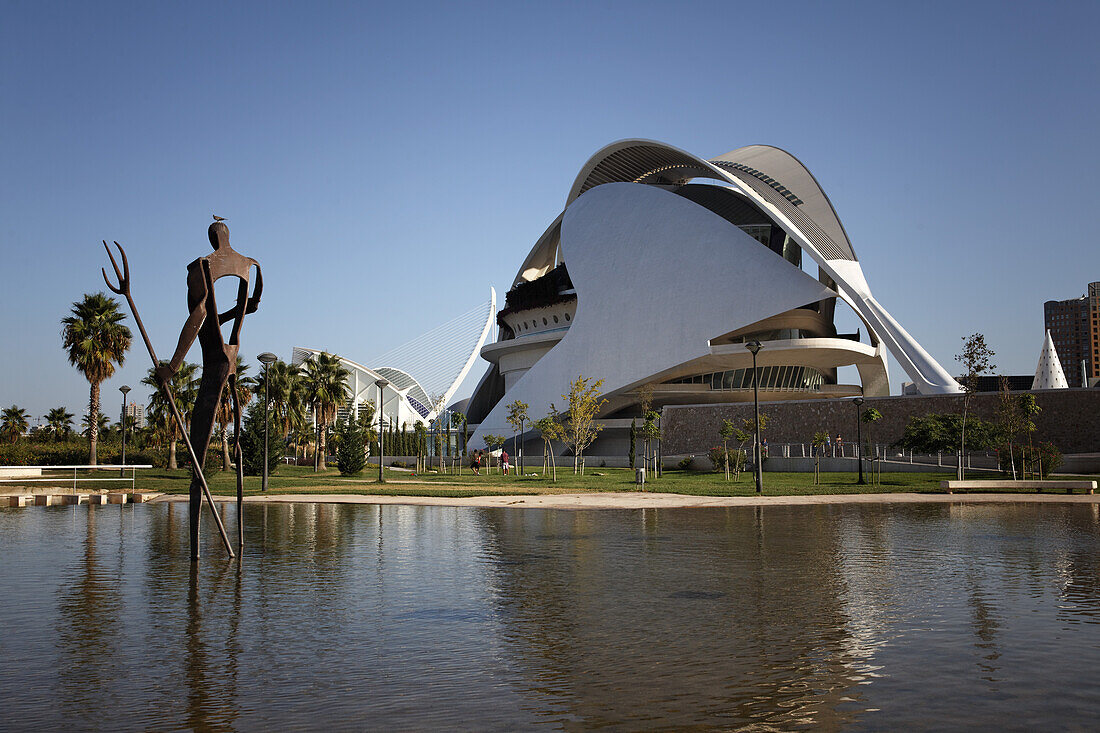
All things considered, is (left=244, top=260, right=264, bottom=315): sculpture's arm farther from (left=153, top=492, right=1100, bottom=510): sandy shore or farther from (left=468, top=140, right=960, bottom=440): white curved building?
(left=468, top=140, right=960, bottom=440): white curved building

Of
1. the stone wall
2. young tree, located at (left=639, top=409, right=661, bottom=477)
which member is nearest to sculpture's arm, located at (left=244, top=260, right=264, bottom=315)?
young tree, located at (left=639, top=409, right=661, bottom=477)

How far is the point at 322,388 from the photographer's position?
4953 centimetres

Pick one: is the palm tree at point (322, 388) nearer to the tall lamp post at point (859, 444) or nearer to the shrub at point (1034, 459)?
the tall lamp post at point (859, 444)

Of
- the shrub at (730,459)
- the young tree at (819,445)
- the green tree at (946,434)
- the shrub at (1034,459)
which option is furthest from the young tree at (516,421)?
the shrub at (1034,459)

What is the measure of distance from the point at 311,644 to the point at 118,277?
591 cm

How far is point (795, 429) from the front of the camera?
1518 inches

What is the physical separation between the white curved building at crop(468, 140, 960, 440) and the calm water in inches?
1230

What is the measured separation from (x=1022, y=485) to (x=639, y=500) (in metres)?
12.6

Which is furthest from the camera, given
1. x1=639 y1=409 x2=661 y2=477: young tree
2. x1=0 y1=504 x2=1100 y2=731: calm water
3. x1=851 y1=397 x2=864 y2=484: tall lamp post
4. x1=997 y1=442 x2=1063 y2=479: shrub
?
x1=639 y1=409 x2=661 y2=477: young tree

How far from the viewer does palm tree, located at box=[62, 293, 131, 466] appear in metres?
36.9

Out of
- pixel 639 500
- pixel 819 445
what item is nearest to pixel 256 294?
pixel 639 500

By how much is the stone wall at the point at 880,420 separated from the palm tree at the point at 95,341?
2681cm

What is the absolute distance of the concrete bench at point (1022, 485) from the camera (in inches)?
942

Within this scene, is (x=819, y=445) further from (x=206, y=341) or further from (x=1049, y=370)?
(x=1049, y=370)
